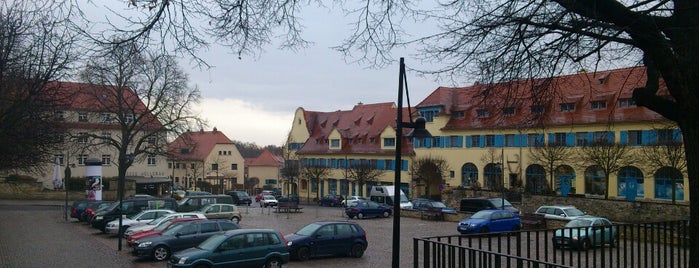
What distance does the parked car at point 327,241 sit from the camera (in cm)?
2069

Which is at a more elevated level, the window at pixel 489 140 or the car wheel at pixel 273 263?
the window at pixel 489 140

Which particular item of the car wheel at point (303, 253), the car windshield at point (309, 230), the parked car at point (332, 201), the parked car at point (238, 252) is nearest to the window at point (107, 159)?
the parked car at point (332, 201)

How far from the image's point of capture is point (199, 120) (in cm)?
4741

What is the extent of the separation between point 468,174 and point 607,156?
60.8 feet

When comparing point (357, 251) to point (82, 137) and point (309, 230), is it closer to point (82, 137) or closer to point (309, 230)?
point (309, 230)

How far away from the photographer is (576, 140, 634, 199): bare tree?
1608 inches

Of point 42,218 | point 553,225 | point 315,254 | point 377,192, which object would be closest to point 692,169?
point 315,254

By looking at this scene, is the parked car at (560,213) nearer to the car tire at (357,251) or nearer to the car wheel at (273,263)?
the car tire at (357,251)

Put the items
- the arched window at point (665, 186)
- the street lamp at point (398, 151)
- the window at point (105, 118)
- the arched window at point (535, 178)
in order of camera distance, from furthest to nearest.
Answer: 1. the arched window at point (535, 178)
2. the window at point (105, 118)
3. the arched window at point (665, 186)
4. the street lamp at point (398, 151)

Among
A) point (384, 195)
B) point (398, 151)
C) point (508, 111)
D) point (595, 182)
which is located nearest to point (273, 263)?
point (398, 151)

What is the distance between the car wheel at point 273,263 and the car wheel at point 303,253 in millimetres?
2558

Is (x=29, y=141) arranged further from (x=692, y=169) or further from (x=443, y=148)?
(x=443, y=148)

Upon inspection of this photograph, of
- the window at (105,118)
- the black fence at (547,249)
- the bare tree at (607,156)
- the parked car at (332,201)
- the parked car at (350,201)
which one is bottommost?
the parked car at (332,201)

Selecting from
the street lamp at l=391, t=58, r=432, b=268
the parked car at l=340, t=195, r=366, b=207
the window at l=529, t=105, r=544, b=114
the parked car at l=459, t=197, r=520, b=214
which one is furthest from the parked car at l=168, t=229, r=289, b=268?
the parked car at l=340, t=195, r=366, b=207
